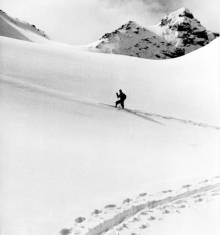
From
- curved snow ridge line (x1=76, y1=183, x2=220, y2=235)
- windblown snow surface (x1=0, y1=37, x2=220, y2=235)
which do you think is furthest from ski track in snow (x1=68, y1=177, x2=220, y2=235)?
windblown snow surface (x1=0, y1=37, x2=220, y2=235)

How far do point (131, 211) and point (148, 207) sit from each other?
0.70m

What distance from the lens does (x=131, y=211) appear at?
11766 millimetres

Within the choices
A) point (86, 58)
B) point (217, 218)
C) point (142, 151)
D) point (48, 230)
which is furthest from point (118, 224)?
point (86, 58)

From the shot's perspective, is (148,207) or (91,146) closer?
(148,207)

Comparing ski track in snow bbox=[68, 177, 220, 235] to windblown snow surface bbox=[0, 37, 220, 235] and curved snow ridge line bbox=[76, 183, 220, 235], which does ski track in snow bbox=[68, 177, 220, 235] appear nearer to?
curved snow ridge line bbox=[76, 183, 220, 235]

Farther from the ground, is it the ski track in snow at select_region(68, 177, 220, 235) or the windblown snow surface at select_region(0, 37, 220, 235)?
the windblown snow surface at select_region(0, 37, 220, 235)

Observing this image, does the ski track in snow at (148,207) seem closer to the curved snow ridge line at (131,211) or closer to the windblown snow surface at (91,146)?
the curved snow ridge line at (131,211)

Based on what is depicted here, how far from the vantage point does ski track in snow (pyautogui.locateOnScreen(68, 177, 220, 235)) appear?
415 inches

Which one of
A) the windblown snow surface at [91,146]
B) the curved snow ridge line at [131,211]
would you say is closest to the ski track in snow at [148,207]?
the curved snow ridge line at [131,211]

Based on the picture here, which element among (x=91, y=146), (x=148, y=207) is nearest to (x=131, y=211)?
(x=148, y=207)

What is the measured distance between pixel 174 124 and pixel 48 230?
51.5ft

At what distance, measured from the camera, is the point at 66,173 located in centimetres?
1373

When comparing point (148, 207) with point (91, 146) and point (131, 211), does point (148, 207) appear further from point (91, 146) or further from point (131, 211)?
point (91, 146)

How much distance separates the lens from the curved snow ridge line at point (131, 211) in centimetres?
1054
